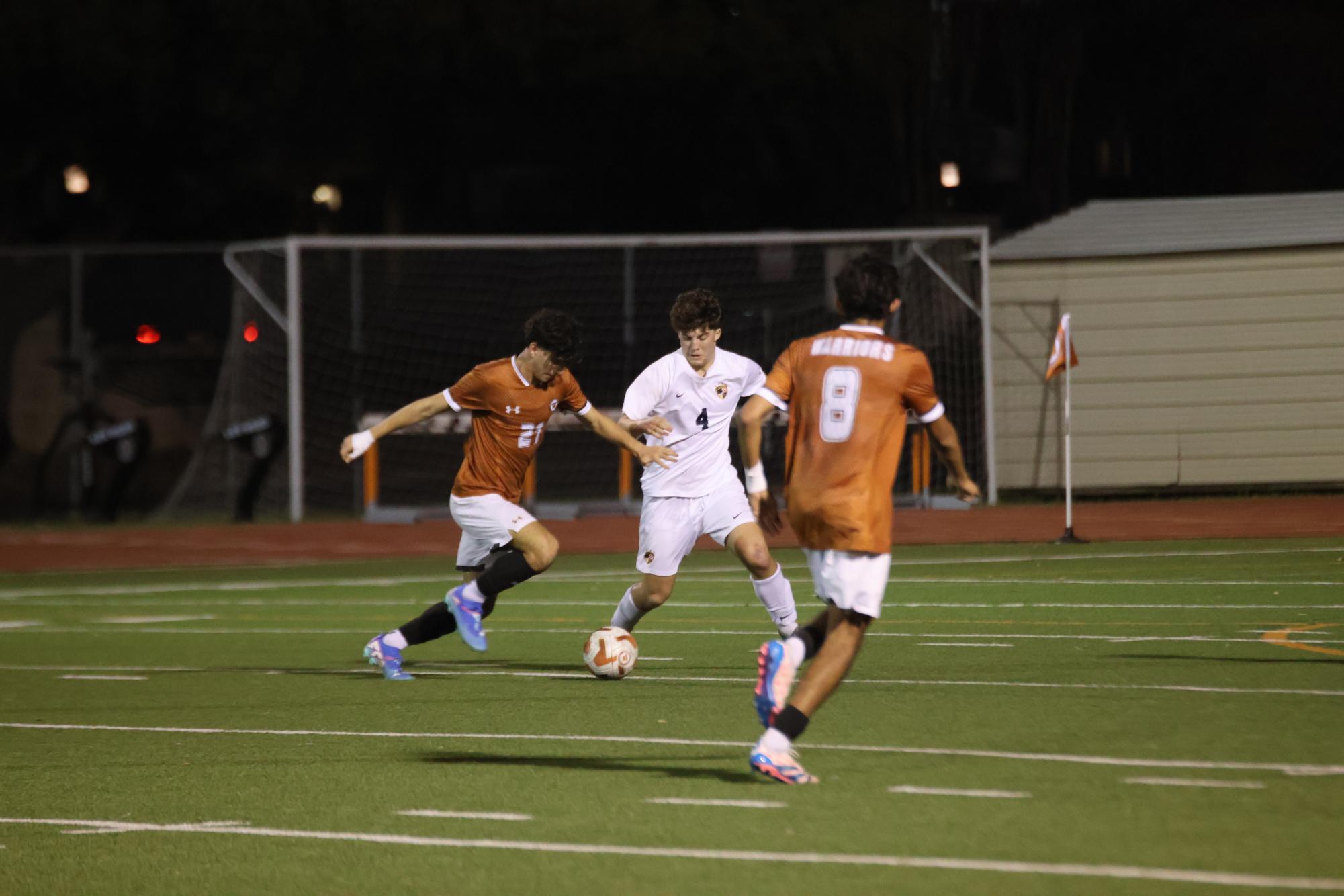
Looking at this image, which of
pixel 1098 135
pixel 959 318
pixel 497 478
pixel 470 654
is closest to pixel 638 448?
pixel 497 478

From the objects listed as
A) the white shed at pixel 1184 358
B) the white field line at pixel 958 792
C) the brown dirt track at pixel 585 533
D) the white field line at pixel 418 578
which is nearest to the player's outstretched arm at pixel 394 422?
the white field line at pixel 958 792

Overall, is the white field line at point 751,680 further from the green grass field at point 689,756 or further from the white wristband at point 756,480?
the white wristband at point 756,480

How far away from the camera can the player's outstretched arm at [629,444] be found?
1064cm

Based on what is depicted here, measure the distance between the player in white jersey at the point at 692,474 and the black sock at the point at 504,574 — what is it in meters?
0.64

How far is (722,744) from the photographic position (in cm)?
860

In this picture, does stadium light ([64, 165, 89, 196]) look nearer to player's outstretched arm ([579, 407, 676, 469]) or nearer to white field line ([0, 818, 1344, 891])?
player's outstretched arm ([579, 407, 676, 469])

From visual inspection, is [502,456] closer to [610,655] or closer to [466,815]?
[610,655]

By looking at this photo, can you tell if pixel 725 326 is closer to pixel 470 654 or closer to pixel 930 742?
pixel 470 654

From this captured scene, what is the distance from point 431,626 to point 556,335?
190 cm

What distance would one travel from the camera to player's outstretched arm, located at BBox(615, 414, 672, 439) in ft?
35.2

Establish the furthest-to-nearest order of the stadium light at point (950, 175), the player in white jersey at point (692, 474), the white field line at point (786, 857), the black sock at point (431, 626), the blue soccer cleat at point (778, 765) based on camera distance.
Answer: the stadium light at point (950, 175) → the black sock at point (431, 626) → the player in white jersey at point (692, 474) → the blue soccer cleat at point (778, 765) → the white field line at point (786, 857)

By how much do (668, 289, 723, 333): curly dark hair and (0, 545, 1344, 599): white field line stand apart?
7.62 meters

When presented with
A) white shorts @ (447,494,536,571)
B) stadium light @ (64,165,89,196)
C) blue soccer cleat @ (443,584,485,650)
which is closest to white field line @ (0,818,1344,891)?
blue soccer cleat @ (443,584,485,650)

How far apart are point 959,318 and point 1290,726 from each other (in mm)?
19058
